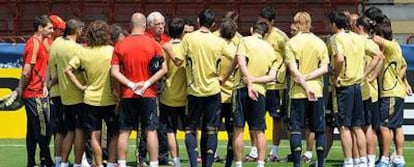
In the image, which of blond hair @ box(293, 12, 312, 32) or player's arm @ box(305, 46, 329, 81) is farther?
blond hair @ box(293, 12, 312, 32)

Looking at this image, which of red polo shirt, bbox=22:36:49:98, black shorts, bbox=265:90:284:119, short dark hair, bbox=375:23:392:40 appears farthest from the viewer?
black shorts, bbox=265:90:284:119

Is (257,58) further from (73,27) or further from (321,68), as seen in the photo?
(73,27)

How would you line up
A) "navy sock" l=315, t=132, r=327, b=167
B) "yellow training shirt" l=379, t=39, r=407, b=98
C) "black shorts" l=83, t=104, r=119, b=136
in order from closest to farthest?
"black shorts" l=83, t=104, r=119, b=136 < "navy sock" l=315, t=132, r=327, b=167 < "yellow training shirt" l=379, t=39, r=407, b=98

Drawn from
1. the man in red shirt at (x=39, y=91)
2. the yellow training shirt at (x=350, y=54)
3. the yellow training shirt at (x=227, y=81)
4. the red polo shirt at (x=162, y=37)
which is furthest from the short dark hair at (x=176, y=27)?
the yellow training shirt at (x=350, y=54)

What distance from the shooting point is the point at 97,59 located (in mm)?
12656

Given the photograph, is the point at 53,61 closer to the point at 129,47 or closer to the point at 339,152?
the point at 129,47

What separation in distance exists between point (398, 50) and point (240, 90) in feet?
8.12

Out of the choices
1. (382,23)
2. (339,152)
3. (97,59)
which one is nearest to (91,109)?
(97,59)

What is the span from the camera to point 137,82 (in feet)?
40.6

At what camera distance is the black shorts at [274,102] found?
15.5m

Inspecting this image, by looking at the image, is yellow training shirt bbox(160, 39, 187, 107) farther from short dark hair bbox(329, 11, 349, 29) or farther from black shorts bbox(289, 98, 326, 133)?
short dark hair bbox(329, 11, 349, 29)

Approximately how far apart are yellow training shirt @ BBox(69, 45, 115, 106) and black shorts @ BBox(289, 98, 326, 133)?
2271 mm

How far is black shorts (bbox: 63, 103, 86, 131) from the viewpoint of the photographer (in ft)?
42.5

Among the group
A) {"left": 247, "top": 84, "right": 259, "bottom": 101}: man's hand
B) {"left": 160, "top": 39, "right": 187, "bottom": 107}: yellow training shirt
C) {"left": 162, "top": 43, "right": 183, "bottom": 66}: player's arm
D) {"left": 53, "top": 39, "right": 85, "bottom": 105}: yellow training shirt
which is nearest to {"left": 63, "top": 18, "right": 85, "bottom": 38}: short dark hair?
{"left": 53, "top": 39, "right": 85, "bottom": 105}: yellow training shirt
